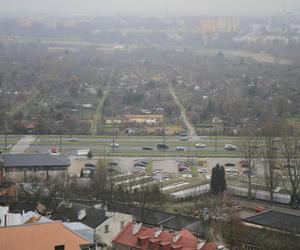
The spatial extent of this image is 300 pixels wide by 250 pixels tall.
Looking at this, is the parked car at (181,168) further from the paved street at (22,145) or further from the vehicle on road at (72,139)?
the vehicle on road at (72,139)

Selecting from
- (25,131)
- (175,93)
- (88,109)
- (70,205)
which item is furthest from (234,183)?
(175,93)

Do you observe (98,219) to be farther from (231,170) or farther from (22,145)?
(22,145)

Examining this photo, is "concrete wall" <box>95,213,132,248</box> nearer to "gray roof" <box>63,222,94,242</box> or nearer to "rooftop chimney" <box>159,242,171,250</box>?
"gray roof" <box>63,222,94,242</box>

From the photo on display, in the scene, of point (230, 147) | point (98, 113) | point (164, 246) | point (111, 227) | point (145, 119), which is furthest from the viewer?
point (98, 113)

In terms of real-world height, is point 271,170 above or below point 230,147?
above

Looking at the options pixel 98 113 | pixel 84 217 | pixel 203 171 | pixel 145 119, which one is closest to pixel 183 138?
pixel 145 119

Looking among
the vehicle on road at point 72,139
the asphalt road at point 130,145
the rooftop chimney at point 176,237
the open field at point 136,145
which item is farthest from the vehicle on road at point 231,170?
the rooftop chimney at point 176,237
